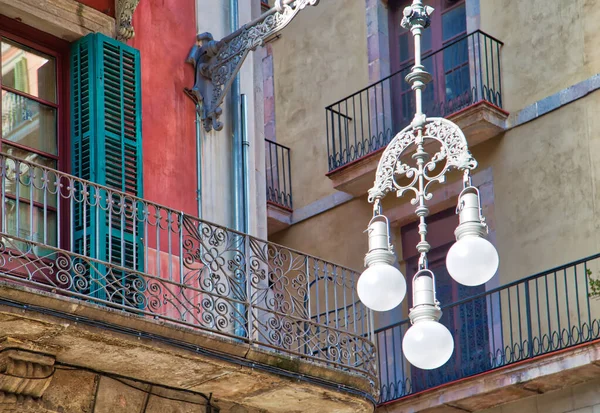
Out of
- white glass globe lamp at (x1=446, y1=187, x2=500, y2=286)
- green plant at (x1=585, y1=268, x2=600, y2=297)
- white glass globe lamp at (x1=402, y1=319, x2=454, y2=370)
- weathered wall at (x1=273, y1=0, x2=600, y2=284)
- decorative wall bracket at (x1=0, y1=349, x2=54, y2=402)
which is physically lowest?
white glass globe lamp at (x1=402, y1=319, x2=454, y2=370)

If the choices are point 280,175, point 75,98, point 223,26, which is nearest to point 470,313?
point 280,175

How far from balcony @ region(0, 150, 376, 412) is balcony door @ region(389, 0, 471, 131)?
6227 millimetres

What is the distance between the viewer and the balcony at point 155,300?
34.5 ft

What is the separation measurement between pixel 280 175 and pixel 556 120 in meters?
4.20

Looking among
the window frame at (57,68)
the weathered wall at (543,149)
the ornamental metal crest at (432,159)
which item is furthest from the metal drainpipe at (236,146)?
the weathered wall at (543,149)

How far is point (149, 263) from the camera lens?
39.4 ft

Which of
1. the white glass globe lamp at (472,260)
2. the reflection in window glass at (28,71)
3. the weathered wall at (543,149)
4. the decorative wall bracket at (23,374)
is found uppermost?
the weathered wall at (543,149)

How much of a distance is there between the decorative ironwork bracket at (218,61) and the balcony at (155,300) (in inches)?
41.8

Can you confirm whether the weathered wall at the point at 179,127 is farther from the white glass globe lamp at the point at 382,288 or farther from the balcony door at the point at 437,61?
the balcony door at the point at 437,61

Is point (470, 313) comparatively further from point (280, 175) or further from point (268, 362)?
point (268, 362)

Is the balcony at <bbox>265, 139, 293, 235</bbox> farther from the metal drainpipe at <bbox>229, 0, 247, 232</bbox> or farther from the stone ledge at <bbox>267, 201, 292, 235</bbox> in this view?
the metal drainpipe at <bbox>229, 0, 247, 232</bbox>

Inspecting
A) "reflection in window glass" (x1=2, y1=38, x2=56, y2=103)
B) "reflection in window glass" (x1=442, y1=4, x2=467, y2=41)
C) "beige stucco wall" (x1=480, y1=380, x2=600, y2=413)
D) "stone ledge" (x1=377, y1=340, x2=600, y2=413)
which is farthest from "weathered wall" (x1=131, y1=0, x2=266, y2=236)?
"reflection in window glass" (x1=442, y1=4, x2=467, y2=41)

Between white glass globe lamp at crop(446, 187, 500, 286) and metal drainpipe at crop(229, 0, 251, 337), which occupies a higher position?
metal drainpipe at crop(229, 0, 251, 337)

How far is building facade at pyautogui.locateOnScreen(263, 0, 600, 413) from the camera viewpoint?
651 inches
